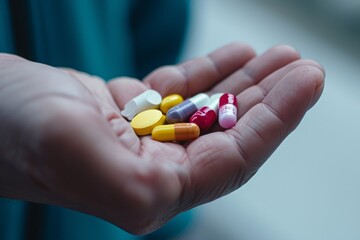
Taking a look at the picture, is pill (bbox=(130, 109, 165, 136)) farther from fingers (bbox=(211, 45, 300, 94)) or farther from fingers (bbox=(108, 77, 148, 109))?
fingers (bbox=(211, 45, 300, 94))

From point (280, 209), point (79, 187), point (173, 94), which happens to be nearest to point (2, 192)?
point (79, 187)

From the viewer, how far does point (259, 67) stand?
39.0 inches

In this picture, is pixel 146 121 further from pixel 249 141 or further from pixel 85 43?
pixel 85 43

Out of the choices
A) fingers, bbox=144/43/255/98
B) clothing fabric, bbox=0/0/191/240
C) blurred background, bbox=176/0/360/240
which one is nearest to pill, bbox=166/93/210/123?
fingers, bbox=144/43/255/98

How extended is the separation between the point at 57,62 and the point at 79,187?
689 millimetres

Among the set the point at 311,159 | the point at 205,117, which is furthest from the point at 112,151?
the point at 311,159

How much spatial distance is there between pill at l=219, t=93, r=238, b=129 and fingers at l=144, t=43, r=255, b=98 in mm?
165

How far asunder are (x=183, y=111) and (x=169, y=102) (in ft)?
0.21

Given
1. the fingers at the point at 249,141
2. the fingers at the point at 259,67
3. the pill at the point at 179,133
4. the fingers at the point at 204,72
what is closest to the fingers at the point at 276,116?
the fingers at the point at 249,141

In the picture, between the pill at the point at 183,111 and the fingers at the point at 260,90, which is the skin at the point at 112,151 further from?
the pill at the point at 183,111

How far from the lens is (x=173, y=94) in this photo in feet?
3.57

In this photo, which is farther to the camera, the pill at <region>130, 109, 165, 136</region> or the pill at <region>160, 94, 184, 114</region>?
the pill at <region>160, 94, 184, 114</region>

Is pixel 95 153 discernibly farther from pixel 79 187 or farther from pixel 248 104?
pixel 248 104

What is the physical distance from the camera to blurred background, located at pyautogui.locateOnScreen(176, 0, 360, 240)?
4.31 ft
